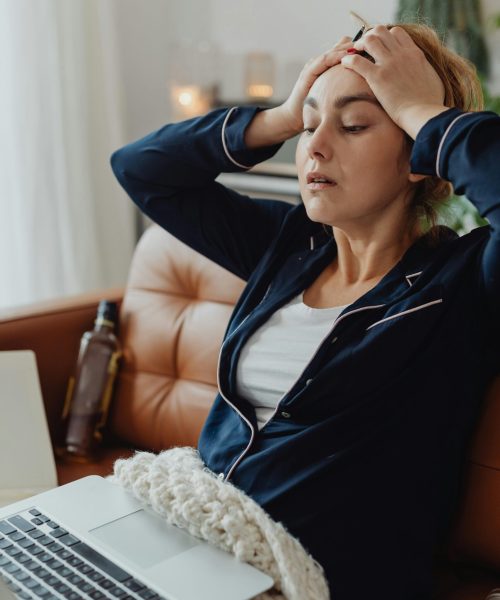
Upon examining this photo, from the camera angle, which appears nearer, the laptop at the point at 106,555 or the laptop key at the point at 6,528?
the laptop at the point at 106,555

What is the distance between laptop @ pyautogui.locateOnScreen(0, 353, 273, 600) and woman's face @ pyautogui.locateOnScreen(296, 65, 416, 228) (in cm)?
50

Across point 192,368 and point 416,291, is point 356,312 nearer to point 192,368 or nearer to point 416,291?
point 416,291

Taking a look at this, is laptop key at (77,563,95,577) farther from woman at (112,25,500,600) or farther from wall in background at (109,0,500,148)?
wall in background at (109,0,500,148)

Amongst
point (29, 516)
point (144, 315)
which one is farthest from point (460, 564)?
point (144, 315)

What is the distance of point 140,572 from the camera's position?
1021 mm

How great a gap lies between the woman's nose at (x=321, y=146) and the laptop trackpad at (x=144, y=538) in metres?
0.55

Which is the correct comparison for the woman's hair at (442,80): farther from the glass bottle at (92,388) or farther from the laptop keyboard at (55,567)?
the glass bottle at (92,388)

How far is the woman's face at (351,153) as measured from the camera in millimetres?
1197

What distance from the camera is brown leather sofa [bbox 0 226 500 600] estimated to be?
1.74 meters

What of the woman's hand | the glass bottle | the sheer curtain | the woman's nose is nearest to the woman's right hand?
the woman's hand

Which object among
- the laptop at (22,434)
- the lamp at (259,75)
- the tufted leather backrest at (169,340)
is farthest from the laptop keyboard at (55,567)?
the lamp at (259,75)

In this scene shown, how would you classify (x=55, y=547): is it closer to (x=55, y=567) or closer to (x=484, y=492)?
(x=55, y=567)

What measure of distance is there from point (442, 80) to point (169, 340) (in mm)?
830

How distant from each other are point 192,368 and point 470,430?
0.68 meters
